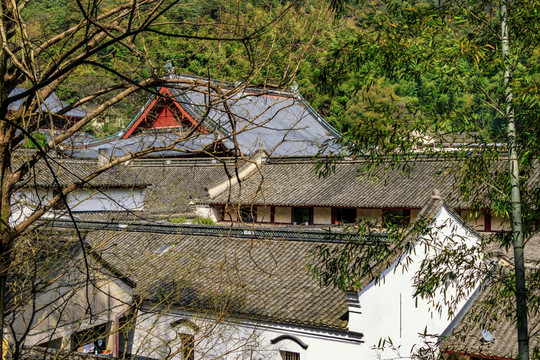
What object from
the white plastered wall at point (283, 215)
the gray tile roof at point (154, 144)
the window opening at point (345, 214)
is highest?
the white plastered wall at point (283, 215)

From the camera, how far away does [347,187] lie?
56.9 ft

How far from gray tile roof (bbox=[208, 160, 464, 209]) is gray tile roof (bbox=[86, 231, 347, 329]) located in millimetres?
3326

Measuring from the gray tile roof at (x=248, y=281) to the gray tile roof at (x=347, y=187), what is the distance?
131 inches

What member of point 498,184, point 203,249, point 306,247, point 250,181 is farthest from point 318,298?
point 250,181

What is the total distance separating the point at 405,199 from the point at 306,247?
5376 millimetres

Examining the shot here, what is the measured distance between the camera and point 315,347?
30.9 feet

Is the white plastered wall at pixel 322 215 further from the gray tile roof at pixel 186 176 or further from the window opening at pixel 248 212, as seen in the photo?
the gray tile roof at pixel 186 176

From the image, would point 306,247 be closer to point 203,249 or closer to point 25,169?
point 203,249

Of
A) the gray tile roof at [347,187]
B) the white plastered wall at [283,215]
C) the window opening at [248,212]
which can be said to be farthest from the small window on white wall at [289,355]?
the white plastered wall at [283,215]

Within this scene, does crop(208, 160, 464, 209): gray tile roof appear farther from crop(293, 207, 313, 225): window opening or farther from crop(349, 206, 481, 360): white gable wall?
crop(349, 206, 481, 360): white gable wall

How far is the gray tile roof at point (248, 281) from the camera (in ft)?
30.6

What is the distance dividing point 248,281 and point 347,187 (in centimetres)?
735

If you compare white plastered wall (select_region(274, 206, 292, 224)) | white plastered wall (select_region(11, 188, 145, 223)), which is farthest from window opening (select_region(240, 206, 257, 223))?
white plastered wall (select_region(274, 206, 292, 224))

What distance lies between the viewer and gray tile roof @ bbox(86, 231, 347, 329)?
9.31 meters
